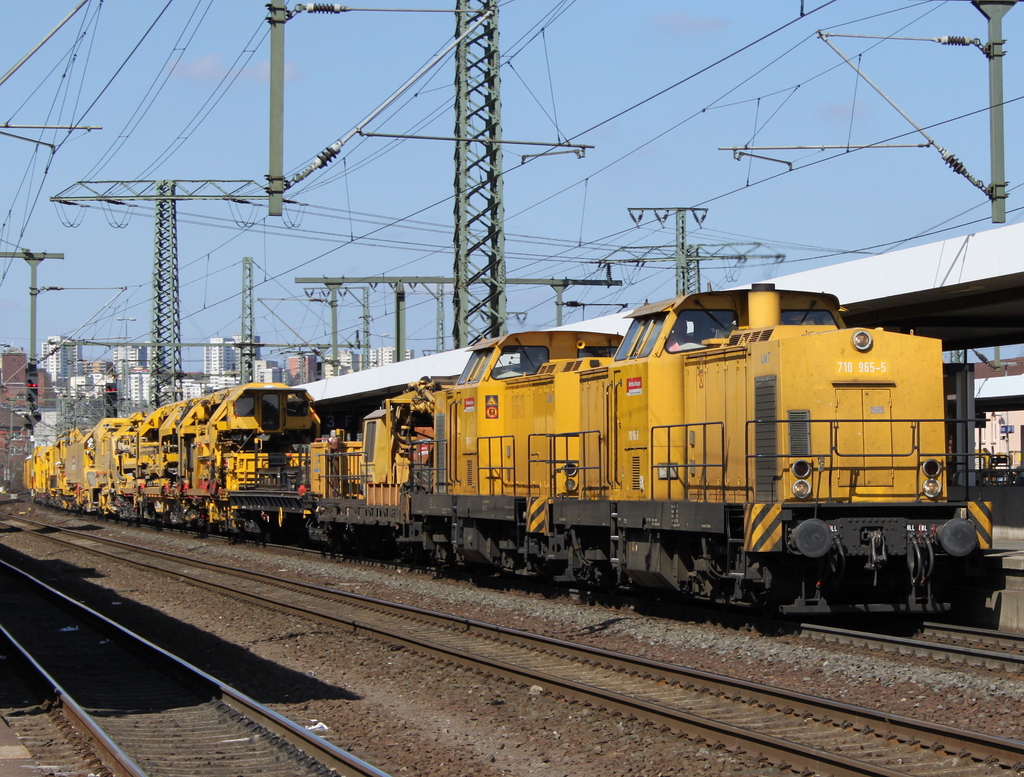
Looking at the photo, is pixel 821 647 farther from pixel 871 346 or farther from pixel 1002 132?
pixel 1002 132

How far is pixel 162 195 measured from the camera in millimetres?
35000

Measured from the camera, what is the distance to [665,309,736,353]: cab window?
1245cm

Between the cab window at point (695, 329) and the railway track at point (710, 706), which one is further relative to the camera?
the cab window at point (695, 329)

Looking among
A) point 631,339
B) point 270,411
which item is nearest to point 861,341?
point 631,339

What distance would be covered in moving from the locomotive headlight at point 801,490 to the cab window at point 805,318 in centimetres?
193

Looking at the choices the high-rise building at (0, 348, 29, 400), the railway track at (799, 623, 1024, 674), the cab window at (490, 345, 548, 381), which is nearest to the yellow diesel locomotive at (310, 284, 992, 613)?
the railway track at (799, 623, 1024, 674)

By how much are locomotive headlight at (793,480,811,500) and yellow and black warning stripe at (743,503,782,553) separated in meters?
0.35

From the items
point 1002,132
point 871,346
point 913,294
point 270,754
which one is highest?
point 1002,132

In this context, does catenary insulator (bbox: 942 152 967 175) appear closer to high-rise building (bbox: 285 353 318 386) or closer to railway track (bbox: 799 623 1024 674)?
railway track (bbox: 799 623 1024 674)

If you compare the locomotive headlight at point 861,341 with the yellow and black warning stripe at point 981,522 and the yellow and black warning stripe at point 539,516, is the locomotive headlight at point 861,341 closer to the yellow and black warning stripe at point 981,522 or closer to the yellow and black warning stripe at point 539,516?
the yellow and black warning stripe at point 981,522

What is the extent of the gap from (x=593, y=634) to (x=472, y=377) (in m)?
5.89

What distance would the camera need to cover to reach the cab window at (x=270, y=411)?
28562 millimetres

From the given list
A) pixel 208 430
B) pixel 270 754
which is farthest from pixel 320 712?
pixel 208 430

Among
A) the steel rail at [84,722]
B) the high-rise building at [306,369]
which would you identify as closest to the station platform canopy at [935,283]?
the steel rail at [84,722]
